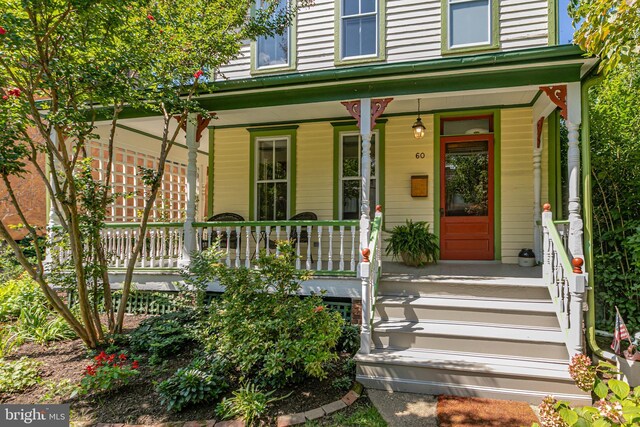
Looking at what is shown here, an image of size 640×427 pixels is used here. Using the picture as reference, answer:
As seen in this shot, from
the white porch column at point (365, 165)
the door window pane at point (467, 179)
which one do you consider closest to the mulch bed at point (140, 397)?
the white porch column at point (365, 165)

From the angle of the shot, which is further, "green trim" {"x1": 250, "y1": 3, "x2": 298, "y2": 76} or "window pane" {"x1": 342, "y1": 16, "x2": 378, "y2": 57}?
"green trim" {"x1": 250, "y1": 3, "x2": 298, "y2": 76}

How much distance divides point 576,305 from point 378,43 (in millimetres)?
5157

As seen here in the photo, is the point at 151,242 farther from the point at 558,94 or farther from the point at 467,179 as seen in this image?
the point at 558,94

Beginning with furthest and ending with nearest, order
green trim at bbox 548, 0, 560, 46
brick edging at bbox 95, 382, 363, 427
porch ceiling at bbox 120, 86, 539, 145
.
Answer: green trim at bbox 548, 0, 560, 46, porch ceiling at bbox 120, 86, 539, 145, brick edging at bbox 95, 382, 363, 427

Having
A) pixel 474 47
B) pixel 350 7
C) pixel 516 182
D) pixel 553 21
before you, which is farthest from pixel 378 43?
pixel 516 182

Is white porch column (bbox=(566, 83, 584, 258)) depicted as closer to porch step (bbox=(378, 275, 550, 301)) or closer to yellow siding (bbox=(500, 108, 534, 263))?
porch step (bbox=(378, 275, 550, 301))

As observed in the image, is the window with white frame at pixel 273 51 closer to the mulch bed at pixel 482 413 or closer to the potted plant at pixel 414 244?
the potted plant at pixel 414 244

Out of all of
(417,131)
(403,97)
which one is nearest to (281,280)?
(403,97)

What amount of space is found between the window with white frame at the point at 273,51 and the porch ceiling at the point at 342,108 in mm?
1109

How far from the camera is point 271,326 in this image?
3.41 metres

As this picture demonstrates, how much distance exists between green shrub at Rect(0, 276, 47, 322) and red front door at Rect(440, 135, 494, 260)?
6.47 meters

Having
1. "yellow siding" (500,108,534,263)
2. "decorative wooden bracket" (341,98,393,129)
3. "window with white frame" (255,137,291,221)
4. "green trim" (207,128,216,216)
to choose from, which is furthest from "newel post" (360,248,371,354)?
"green trim" (207,128,216,216)

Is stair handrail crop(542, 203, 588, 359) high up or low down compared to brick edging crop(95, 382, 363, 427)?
up

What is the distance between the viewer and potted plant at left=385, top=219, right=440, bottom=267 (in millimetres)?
5738
